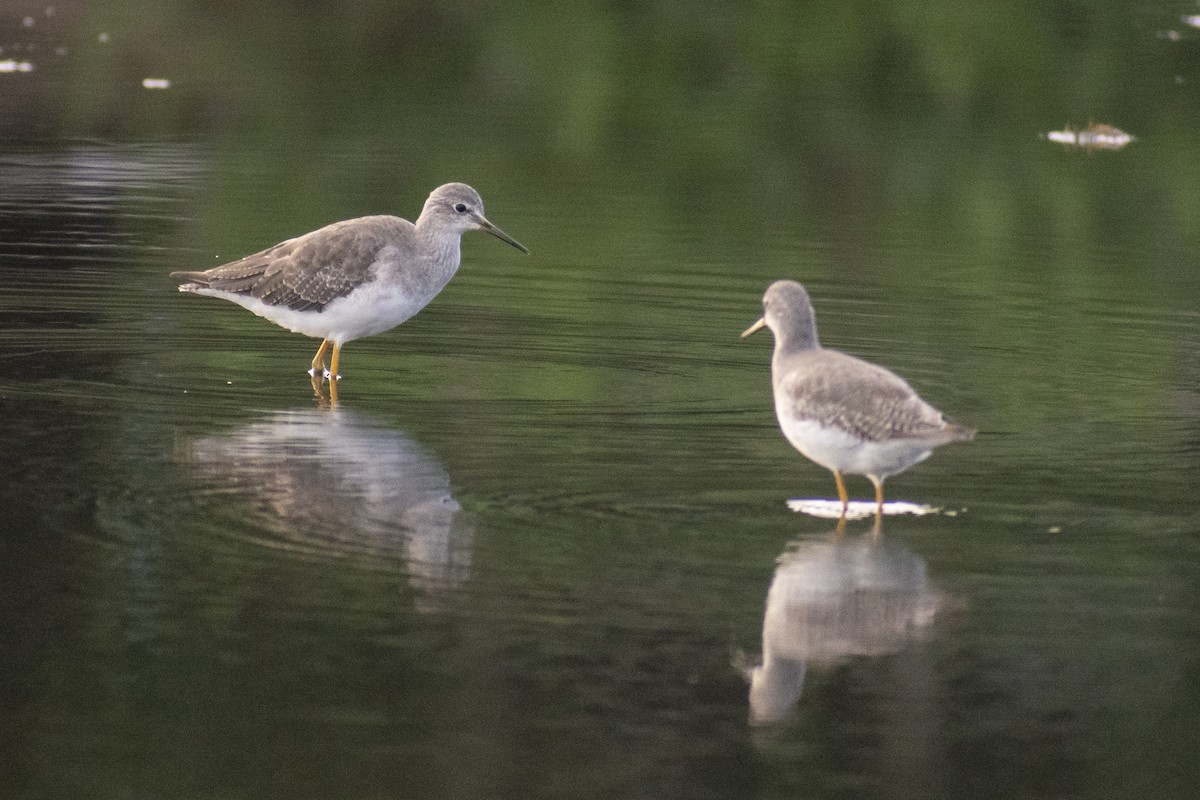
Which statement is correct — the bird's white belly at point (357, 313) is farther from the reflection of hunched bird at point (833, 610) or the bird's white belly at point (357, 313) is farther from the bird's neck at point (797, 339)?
the reflection of hunched bird at point (833, 610)

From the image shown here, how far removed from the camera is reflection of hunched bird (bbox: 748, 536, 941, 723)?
319 inches

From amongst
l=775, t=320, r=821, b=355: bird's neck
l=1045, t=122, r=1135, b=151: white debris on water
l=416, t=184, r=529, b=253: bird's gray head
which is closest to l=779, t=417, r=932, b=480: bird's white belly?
l=775, t=320, r=821, b=355: bird's neck

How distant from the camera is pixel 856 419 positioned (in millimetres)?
10031

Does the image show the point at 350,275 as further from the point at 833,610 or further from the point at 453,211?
the point at 833,610

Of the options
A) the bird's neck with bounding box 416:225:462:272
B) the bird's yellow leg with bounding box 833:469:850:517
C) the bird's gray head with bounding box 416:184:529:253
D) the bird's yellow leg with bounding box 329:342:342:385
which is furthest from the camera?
the bird's gray head with bounding box 416:184:529:253

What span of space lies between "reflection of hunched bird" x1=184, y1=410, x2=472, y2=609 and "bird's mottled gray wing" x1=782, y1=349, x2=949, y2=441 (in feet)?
5.64

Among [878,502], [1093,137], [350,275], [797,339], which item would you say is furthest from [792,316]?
[1093,137]

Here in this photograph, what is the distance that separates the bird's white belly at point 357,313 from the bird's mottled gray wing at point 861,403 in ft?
14.2

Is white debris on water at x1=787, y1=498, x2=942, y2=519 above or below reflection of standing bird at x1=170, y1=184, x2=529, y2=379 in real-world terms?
below

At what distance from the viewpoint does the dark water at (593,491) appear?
7488mm

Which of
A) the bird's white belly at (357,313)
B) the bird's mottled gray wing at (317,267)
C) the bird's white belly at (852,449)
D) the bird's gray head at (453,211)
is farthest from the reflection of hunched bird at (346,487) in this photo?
the bird's gray head at (453,211)

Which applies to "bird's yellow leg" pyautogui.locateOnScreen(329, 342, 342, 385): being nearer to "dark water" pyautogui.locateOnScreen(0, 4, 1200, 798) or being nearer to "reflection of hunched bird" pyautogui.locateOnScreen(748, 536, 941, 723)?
"dark water" pyautogui.locateOnScreen(0, 4, 1200, 798)

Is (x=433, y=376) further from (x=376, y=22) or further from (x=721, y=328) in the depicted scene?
(x=376, y=22)

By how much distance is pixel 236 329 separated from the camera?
16031 millimetres
